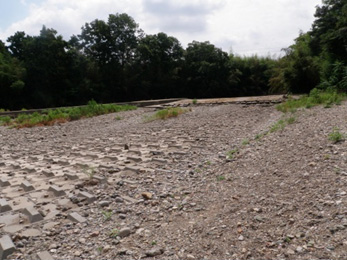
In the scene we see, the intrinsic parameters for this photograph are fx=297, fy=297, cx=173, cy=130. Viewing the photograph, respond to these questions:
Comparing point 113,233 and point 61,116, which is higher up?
point 61,116

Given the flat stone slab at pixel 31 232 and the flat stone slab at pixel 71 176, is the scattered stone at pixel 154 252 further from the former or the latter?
the flat stone slab at pixel 71 176

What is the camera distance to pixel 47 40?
18.5 metres

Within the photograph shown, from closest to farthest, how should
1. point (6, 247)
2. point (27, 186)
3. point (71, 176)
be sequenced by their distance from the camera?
1. point (6, 247)
2. point (27, 186)
3. point (71, 176)

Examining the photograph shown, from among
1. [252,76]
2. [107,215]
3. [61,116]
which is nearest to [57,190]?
[107,215]

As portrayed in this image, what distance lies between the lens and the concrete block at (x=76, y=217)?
247 centimetres

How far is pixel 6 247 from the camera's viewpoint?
2053 mm

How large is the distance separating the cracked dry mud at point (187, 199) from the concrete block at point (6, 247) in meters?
0.05

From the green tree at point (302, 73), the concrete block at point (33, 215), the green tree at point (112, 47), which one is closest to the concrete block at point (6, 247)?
Answer: the concrete block at point (33, 215)

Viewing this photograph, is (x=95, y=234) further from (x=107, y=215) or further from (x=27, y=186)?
(x=27, y=186)

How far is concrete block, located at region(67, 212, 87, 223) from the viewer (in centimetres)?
247

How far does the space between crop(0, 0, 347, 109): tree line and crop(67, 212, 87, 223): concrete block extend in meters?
16.7

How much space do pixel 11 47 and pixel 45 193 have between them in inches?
947

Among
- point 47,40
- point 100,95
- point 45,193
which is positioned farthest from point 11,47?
point 45,193

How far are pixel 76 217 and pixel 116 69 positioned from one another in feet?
63.5
